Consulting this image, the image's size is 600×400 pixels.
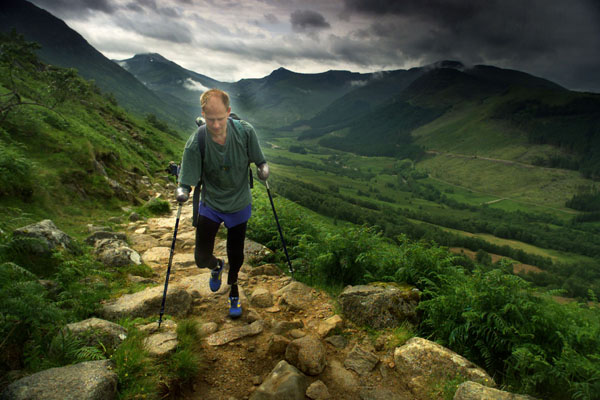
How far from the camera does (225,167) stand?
4.69 meters

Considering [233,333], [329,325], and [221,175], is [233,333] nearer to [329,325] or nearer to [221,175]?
[329,325]

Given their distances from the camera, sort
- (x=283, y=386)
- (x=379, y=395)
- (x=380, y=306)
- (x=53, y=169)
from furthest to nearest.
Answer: (x=53, y=169), (x=380, y=306), (x=379, y=395), (x=283, y=386)

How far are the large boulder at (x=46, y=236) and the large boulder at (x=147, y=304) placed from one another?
1.68 metres

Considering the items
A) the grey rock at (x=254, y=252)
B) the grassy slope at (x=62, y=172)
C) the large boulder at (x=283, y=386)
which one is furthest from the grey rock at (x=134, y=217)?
the large boulder at (x=283, y=386)

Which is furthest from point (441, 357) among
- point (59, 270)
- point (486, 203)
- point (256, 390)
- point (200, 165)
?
point (486, 203)

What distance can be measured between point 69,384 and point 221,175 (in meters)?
3.09

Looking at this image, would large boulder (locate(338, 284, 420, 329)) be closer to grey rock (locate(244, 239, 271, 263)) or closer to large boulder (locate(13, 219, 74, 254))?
grey rock (locate(244, 239, 271, 263))

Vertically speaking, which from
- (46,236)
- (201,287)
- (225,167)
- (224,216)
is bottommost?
(201,287)

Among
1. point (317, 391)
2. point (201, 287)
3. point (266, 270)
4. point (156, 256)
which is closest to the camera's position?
point (317, 391)

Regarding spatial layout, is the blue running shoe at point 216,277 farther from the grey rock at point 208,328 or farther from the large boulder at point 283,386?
the large boulder at point 283,386

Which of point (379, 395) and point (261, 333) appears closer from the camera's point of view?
point (379, 395)

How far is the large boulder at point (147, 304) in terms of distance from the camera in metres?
4.58

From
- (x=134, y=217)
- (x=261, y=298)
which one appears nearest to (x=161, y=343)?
(x=261, y=298)

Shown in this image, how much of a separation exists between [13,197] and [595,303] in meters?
13.1
